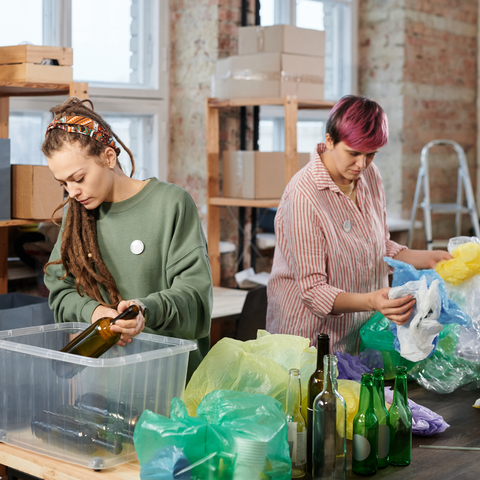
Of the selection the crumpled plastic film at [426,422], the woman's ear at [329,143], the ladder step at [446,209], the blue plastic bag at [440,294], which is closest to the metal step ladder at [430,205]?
the ladder step at [446,209]

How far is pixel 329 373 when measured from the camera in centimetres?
118

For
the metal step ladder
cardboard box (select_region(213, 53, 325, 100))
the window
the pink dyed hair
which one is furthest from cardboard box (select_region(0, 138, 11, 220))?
the metal step ladder

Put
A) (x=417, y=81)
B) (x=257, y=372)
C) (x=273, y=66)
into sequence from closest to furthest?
1. (x=257, y=372)
2. (x=273, y=66)
3. (x=417, y=81)

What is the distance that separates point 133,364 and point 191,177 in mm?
2538

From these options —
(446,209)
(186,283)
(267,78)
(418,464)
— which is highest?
(267,78)

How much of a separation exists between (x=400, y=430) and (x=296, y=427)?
7.9 inches

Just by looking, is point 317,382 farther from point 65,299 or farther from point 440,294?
point 65,299

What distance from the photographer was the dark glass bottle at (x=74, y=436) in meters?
1.21

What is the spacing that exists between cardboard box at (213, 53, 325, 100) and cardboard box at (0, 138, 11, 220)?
1.18 meters

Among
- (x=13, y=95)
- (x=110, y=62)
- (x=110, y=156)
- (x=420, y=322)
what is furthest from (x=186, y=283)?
(x=110, y=62)

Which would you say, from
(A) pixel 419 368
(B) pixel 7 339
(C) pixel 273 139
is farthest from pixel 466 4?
(B) pixel 7 339

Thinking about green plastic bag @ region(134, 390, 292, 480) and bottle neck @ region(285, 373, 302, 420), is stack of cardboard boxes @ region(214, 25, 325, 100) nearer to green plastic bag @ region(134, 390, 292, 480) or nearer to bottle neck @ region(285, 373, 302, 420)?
bottle neck @ region(285, 373, 302, 420)

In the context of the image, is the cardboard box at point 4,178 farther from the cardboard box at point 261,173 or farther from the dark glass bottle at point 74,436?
the dark glass bottle at point 74,436

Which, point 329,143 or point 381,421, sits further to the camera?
point 329,143
